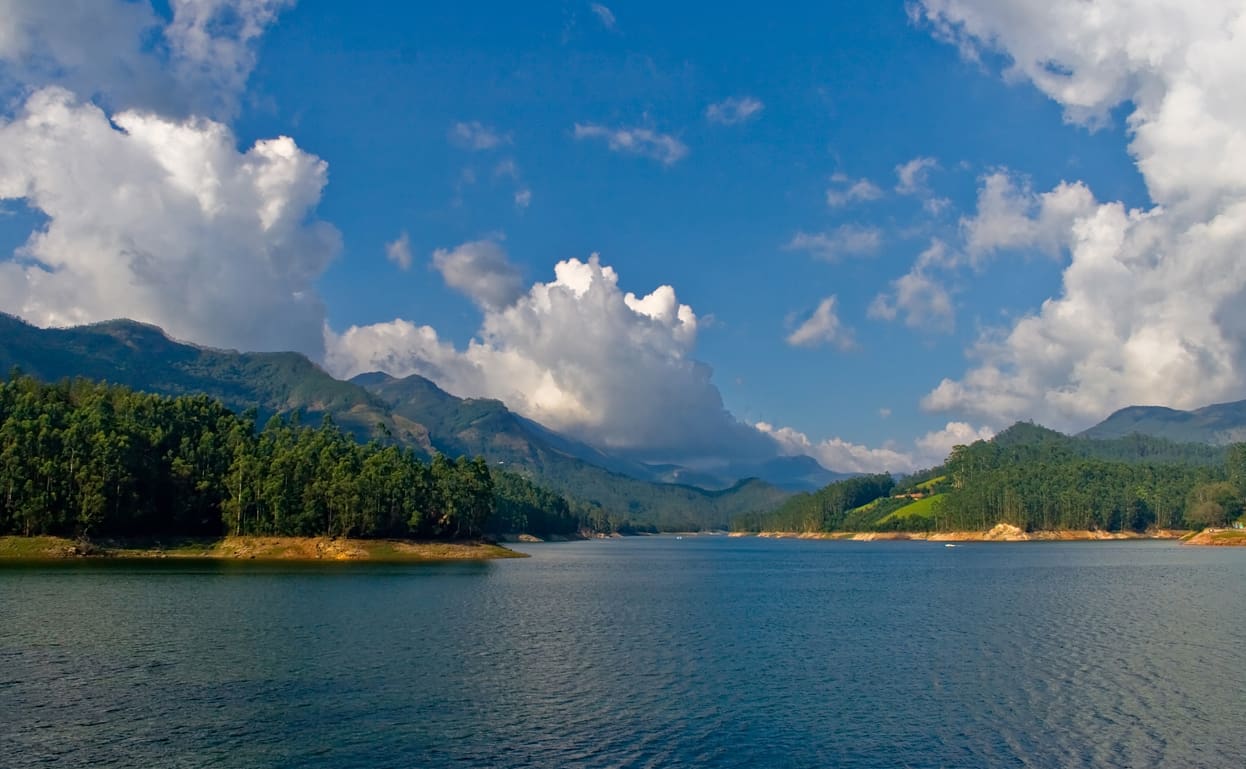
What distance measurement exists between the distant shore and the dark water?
1953 inches

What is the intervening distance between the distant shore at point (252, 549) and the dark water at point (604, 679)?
163 feet

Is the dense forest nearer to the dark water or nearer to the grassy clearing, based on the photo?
the grassy clearing

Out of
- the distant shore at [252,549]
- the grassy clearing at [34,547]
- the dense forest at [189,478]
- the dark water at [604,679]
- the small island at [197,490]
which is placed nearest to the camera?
the dark water at [604,679]

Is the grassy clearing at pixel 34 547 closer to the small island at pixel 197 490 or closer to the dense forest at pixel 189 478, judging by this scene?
the small island at pixel 197 490

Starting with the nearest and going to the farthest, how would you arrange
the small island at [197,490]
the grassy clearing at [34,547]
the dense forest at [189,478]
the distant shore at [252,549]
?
the grassy clearing at [34,547] < the distant shore at [252,549] < the small island at [197,490] < the dense forest at [189,478]

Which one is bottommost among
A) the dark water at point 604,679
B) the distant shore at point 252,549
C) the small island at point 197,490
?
the dark water at point 604,679

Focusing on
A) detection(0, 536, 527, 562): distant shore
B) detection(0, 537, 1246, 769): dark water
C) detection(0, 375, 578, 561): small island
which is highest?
detection(0, 375, 578, 561): small island

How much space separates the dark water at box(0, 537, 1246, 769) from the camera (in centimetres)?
3597

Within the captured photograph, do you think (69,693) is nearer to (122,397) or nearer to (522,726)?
(522,726)

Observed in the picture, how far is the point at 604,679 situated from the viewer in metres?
49.7

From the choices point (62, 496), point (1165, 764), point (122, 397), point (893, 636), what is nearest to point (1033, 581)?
point (893, 636)

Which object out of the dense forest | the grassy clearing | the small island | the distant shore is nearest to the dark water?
the grassy clearing

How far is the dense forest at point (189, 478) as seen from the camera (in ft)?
458

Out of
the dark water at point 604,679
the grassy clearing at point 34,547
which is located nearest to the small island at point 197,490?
the grassy clearing at point 34,547
